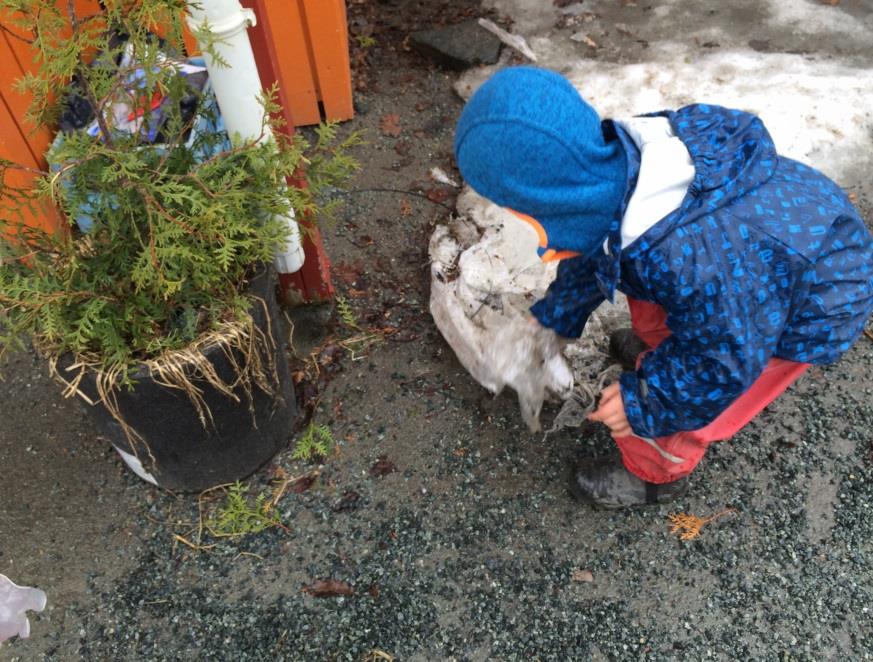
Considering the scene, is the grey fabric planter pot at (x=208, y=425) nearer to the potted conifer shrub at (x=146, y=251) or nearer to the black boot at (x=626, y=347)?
the potted conifer shrub at (x=146, y=251)

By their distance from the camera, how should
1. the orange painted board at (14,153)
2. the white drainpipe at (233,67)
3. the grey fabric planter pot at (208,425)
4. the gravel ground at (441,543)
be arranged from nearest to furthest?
the white drainpipe at (233,67) < the grey fabric planter pot at (208,425) < the gravel ground at (441,543) < the orange painted board at (14,153)

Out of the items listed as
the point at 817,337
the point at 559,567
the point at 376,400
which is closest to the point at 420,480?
the point at 376,400

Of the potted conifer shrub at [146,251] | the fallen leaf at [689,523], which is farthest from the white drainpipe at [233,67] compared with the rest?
the fallen leaf at [689,523]

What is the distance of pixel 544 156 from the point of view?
160cm

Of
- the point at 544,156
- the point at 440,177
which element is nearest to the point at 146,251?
the point at 544,156

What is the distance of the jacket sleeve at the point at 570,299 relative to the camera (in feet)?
7.61

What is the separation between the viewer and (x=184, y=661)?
7.25 ft

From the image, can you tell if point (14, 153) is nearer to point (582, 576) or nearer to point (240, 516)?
point (240, 516)

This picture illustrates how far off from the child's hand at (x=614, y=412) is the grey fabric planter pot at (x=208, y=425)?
106 cm

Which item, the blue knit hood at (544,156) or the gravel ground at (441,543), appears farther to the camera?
the gravel ground at (441,543)

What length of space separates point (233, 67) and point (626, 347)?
5.72 ft

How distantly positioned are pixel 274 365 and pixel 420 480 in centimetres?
67

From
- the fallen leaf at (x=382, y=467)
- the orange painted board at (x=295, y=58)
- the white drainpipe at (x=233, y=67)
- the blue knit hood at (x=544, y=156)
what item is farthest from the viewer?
the orange painted board at (x=295, y=58)

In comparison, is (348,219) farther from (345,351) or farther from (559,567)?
(559,567)
